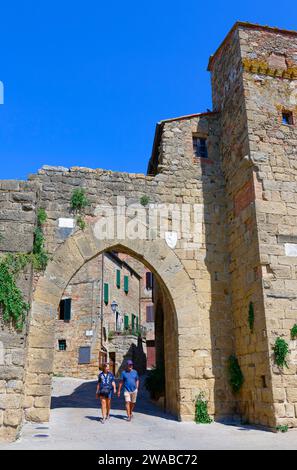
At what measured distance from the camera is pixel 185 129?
1162 cm

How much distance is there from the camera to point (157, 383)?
12.9 m

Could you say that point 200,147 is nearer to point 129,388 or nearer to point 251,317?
point 251,317

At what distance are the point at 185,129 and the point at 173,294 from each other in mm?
4264

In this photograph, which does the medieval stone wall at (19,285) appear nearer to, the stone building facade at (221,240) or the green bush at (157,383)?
the stone building facade at (221,240)

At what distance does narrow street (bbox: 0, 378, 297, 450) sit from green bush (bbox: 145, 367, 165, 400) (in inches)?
59.2

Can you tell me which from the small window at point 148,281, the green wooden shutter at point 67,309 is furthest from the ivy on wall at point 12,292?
the small window at point 148,281

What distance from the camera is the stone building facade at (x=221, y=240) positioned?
9016mm

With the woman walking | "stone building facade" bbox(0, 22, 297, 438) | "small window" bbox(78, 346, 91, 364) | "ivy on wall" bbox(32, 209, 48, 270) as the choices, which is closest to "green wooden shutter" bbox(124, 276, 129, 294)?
"small window" bbox(78, 346, 91, 364)

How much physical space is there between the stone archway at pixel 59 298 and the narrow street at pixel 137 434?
1.88 feet

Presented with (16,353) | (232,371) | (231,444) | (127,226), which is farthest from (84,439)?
(127,226)

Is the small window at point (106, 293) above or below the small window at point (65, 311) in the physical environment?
above

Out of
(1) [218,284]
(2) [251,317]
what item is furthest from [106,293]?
(2) [251,317]

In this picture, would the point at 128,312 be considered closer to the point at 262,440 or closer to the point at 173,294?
the point at 173,294

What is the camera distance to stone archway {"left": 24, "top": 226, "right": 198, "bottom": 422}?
9.18 meters
